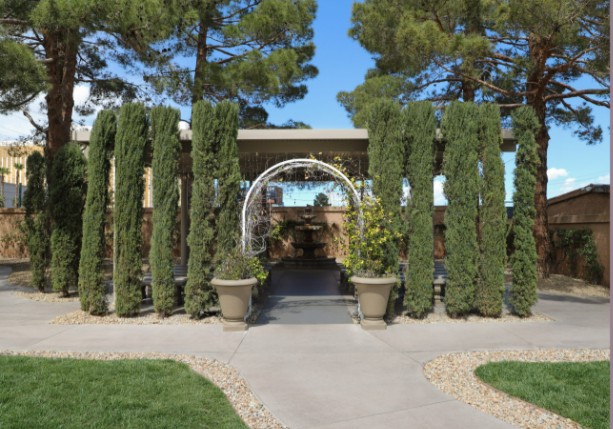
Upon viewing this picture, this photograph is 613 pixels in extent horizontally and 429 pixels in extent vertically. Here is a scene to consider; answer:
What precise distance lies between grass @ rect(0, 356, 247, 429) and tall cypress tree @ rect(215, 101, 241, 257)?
7.98 ft

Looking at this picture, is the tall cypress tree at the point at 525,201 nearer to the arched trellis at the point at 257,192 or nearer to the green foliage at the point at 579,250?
the arched trellis at the point at 257,192

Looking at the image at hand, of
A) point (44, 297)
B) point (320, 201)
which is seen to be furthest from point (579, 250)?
point (44, 297)

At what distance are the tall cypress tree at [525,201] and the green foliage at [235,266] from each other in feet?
13.2

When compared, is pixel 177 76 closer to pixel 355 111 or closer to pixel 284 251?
pixel 355 111

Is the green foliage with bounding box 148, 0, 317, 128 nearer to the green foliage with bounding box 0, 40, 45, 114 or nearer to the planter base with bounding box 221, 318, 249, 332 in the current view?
the green foliage with bounding box 0, 40, 45, 114

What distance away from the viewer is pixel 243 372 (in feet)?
14.6

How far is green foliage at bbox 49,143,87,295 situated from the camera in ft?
28.7

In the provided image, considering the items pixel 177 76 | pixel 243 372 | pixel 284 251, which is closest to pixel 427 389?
pixel 243 372

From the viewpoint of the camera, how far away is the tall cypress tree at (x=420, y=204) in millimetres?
6758

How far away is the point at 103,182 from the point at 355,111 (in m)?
7.69

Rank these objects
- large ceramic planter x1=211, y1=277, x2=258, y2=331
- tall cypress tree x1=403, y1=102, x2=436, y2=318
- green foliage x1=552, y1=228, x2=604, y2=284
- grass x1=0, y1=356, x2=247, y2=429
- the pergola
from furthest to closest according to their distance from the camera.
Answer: green foliage x1=552, y1=228, x2=604, y2=284, the pergola, tall cypress tree x1=403, y1=102, x2=436, y2=318, large ceramic planter x1=211, y1=277, x2=258, y2=331, grass x1=0, y1=356, x2=247, y2=429

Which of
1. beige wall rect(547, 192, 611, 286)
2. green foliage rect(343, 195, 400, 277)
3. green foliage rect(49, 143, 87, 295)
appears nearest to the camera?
green foliage rect(343, 195, 400, 277)

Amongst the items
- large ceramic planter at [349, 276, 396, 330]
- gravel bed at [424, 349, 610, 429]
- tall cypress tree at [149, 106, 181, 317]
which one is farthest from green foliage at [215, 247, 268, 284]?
gravel bed at [424, 349, 610, 429]

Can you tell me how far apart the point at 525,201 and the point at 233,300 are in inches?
183
